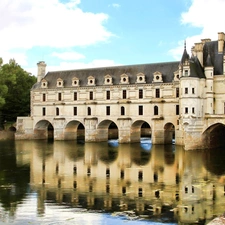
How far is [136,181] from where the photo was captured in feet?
85.6

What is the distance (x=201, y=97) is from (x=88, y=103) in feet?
58.3

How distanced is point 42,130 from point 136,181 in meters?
38.0

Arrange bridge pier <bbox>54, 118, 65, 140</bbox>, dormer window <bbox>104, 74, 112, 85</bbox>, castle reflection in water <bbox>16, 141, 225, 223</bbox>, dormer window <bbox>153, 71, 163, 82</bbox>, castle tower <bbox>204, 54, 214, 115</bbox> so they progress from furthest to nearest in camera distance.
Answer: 1. bridge pier <bbox>54, 118, 65, 140</bbox>
2. dormer window <bbox>104, 74, 112, 85</bbox>
3. dormer window <bbox>153, 71, 163, 82</bbox>
4. castle tower <bbox>204, 54, 214, 115</bbox>
5. castle reflection in water <bbox>16, 141, 225, 223</bbox>

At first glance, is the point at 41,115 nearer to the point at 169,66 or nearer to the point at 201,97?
the point at 169,66

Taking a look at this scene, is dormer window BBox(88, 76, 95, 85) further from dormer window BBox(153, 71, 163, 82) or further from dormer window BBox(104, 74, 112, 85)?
dormer window BBox(153, 71, 163, 82)

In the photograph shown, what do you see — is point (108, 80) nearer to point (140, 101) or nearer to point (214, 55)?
point (140, 101)

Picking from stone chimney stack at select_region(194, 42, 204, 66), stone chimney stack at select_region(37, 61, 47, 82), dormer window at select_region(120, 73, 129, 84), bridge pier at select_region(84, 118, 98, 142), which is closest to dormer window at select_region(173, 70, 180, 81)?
stone chimney stack at select_region(194, 42, 204, 66)

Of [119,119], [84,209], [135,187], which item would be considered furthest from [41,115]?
[84,209]

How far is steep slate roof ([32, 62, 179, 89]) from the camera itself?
51.7 m

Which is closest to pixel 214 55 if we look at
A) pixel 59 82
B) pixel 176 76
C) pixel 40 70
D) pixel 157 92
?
pixel 176 76

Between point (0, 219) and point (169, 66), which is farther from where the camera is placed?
point (169, 66)

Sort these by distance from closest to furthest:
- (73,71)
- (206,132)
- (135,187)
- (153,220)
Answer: (153,220), (135,187), (206,132), (73,71)

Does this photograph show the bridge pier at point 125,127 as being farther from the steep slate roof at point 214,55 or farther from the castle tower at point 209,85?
the steep slate roof at point 214,55

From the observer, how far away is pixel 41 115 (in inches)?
2376
